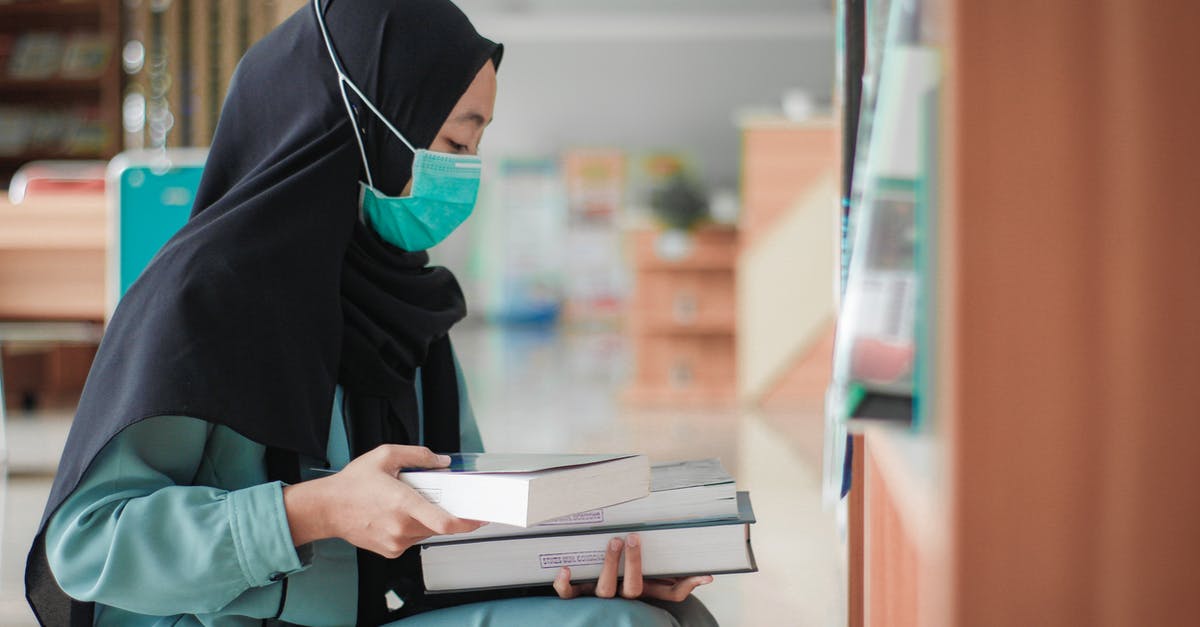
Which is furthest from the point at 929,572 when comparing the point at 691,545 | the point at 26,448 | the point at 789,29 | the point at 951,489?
the point at 789,29

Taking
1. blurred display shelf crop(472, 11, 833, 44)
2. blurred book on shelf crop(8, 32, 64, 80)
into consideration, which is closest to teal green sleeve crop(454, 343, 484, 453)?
blurred book on shelf crop(8, 32, 64, 80)

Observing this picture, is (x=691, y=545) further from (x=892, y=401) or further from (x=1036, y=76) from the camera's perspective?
(x=1036, y=76)

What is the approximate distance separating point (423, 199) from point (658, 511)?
1.45ft

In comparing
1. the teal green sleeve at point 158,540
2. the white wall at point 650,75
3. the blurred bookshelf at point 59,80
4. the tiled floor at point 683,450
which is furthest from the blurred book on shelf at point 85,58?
the teal green sleeve at point 158,540

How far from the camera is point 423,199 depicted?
1186 mm

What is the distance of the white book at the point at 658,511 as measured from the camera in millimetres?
979

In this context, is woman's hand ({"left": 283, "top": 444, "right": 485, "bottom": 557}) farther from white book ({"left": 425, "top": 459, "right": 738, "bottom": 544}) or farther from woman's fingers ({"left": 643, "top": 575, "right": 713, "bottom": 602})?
woman's fingers ({"left": 643, "top": 575, "right": 713, "bottom": 602})

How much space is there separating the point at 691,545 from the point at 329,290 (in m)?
0.41

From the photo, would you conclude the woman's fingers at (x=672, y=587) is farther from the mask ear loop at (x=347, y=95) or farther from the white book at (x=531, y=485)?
the mask ear loop at (x=347, y=95)

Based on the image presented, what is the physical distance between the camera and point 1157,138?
452 mm

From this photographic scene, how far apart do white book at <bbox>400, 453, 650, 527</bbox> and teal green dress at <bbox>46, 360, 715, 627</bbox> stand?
0.47 ft

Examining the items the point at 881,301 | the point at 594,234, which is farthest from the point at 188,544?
the point at 594,234

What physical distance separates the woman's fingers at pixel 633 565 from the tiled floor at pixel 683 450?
1.06 ft

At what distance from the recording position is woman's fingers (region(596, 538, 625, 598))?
972 mm
